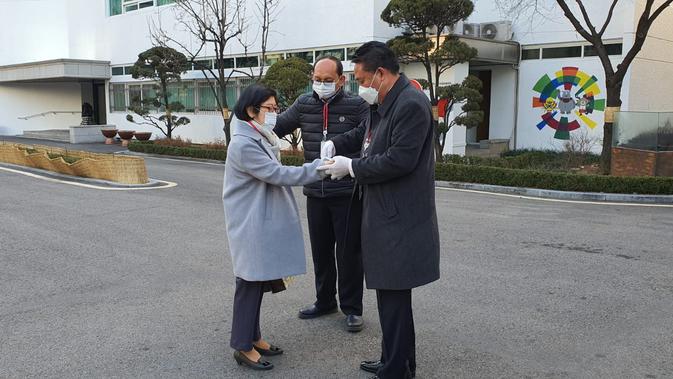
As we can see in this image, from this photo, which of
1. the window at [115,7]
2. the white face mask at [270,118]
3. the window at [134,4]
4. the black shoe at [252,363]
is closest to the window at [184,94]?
the window at [134,4]

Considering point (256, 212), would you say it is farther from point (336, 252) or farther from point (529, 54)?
point (529, 54)

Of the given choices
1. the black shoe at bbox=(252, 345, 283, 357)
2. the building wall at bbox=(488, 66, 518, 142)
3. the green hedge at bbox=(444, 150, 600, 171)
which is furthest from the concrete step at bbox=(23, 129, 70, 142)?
the black shoe at bbox=(252, 345, 283, 357)

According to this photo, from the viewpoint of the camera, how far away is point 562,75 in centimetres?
1811

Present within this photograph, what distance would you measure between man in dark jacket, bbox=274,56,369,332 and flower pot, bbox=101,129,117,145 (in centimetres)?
2381

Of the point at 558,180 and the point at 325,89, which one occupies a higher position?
the point at 325,89

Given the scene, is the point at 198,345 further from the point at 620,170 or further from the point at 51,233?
the point at 620,170

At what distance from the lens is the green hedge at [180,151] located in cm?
1817

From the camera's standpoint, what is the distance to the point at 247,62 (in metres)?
22.5

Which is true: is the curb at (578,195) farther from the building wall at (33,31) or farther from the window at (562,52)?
the building wall at (33,31)

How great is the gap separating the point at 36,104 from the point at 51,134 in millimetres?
5218

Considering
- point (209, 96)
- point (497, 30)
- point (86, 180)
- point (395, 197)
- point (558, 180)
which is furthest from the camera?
point (209, 96)

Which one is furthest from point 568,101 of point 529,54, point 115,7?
point 115,7

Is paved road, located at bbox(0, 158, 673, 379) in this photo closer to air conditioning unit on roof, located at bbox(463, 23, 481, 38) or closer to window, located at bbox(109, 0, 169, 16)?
air conditioning unit on roof, located at bbox(463, 23, 481, 38)

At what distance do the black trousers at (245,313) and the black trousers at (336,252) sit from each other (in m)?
0.80
